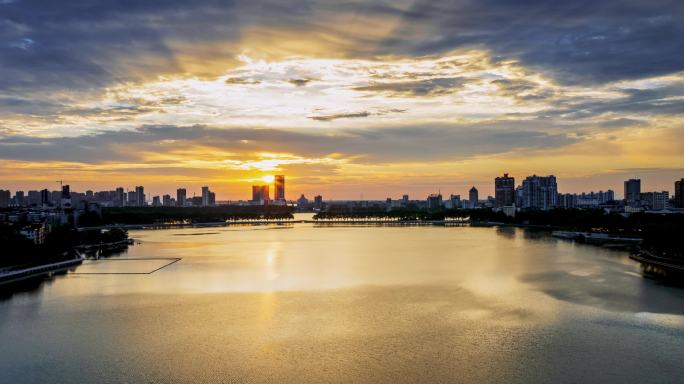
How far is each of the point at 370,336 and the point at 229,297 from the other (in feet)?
19.1

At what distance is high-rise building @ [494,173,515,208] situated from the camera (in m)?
108

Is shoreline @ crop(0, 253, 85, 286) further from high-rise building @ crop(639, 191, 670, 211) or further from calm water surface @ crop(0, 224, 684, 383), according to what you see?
high-rise building @ crop(639, 191, 670, 211)

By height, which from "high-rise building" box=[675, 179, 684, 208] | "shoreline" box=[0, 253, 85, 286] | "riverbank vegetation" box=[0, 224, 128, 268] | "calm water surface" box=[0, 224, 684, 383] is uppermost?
"high-rise building" box=[675, 179, 684, 208]

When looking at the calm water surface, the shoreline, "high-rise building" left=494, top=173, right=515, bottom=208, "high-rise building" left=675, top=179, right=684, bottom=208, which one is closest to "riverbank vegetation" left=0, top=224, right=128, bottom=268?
the shoreline

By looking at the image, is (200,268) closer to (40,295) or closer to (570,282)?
(40,295)

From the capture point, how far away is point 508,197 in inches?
4230

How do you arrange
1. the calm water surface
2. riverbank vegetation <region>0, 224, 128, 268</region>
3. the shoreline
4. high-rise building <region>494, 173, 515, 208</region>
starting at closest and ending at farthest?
1. the calm water surface
2. the shoreline
3. riverbank vegetation <region>0, 224, 128, 268</region>
4. high-rise building <region>494, 173, 515, 208</region>

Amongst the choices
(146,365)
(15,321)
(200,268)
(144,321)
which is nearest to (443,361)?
(146,365)

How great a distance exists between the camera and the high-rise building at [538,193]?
10894 centimetres

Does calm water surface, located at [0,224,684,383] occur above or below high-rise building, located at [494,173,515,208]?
below

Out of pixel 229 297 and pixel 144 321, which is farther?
pixel 229 297

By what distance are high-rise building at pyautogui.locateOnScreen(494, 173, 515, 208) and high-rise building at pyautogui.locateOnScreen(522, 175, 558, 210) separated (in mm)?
3596

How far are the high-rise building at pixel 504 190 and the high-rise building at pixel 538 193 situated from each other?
360 cm

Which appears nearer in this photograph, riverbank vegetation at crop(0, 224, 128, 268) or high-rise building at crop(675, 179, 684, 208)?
riverbank vegetation at crop(0, 224, 128, 268)
